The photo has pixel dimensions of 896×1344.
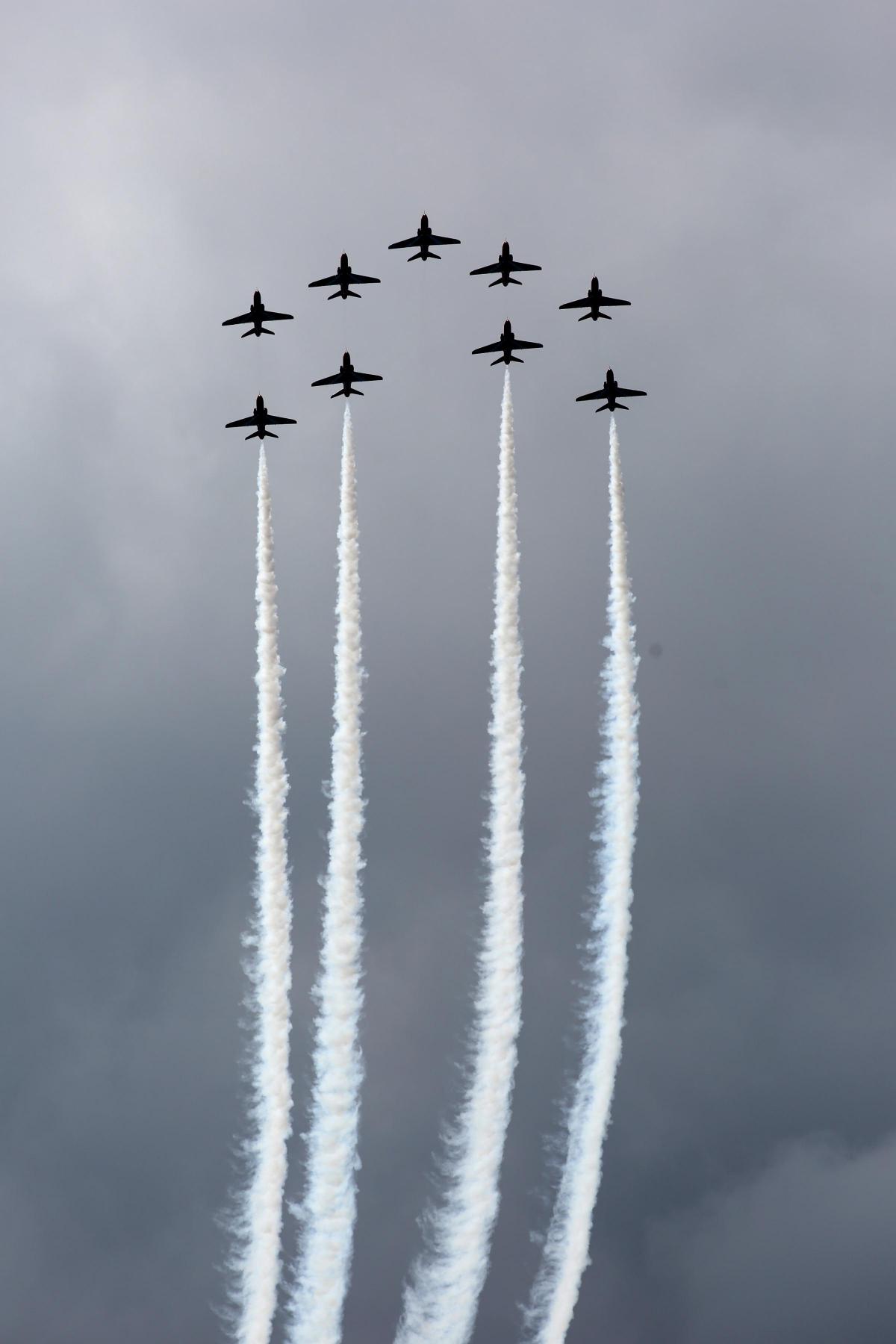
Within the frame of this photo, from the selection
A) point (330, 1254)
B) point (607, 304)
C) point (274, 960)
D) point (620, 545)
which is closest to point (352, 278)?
point (607, 304)

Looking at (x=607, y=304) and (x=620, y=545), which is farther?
(x=607, y=304)

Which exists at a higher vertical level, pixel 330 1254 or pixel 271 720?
pixel 271 720

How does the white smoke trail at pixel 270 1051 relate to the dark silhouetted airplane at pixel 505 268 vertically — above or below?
below

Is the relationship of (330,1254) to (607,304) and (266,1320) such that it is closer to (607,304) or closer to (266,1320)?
(266,1320)

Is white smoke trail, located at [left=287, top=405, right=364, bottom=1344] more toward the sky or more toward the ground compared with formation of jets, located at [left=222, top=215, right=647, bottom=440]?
more toward the ground

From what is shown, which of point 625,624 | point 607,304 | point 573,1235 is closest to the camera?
point 573,1235

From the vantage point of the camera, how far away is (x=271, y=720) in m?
90.9

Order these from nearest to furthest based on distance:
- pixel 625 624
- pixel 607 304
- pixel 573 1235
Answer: pixel 573 1235 < pixel 625 624 < pixel 607 304

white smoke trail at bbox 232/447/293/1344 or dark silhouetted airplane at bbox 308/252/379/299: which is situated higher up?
dark silhouetted airplane at bbox 308/252/379/299

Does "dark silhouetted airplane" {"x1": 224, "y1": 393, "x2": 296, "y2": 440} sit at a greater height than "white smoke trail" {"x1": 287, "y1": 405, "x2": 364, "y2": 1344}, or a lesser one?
greater

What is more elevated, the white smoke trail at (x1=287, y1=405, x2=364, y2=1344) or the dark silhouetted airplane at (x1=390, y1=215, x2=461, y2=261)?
the dark silhouetted airplane at (x1=390, y1=215, x2=461, y2=261)

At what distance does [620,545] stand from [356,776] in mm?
14864

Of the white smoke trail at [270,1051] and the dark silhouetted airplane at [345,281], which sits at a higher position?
the dark silhouetted airplane at [345,281]

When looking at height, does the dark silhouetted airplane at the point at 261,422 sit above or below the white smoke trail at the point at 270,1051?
above
